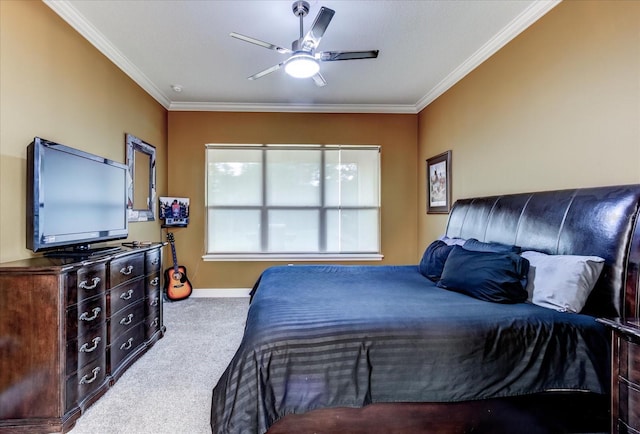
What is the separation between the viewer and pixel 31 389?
1664 mm

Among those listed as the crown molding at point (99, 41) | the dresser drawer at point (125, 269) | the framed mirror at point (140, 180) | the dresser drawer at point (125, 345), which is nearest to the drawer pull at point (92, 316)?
the dresser drawer at point (125, 269)

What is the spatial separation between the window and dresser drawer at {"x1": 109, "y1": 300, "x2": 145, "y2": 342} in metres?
1.77

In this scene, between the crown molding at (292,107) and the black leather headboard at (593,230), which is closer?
the black leather headboard at (593,230)

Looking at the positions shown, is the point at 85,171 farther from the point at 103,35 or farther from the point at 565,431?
the point at 565,431

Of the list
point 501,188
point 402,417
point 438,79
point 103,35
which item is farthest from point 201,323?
point 438,79

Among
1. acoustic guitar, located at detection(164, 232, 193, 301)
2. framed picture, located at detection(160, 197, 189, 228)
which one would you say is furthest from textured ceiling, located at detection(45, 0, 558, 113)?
acoustic guitar, located at detection(164, 232, 193, 301)

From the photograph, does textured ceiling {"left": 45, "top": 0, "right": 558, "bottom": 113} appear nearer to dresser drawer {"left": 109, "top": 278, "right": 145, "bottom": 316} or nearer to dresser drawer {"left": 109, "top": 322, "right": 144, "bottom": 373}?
dresser drawer {"left": 109, "top": 278, "right": 145, "bottom": 316}

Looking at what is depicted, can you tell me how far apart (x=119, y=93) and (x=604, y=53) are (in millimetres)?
4027

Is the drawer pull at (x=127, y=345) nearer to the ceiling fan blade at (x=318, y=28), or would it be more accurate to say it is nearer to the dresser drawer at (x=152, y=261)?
the dresser drawer at (x=152, y=261)

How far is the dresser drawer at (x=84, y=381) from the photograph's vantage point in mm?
1751

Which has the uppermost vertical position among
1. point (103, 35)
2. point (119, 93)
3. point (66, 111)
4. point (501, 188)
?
point (103, 35)

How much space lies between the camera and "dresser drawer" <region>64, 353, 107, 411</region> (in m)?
1.75

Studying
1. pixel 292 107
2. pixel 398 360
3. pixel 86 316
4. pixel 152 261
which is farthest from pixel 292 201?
pixel 398 360

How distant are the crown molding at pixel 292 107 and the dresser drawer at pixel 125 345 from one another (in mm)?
3041
